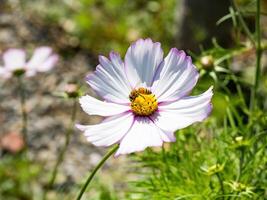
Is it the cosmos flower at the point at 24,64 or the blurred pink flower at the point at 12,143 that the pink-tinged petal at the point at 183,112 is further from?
the blurred pink flower at the point at 12,143

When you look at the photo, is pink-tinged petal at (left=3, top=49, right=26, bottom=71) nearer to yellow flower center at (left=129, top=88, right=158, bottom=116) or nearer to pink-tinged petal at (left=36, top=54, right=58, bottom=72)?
pink-tinged petal at (left=36, top=54, right=58, bottom=72)

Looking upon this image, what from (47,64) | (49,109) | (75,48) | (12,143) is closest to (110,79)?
(47,64)

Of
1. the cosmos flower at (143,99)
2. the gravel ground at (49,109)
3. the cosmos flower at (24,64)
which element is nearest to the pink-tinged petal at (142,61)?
the cosmos flower at (143,99)

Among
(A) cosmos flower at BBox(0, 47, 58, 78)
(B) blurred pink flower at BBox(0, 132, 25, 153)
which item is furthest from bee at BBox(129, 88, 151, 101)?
(B) blurred pink flower at BBox(0, 132, 25, 153)

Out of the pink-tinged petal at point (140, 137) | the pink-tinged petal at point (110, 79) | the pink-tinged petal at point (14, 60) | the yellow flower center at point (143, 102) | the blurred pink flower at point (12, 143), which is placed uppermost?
the blurred pink flower at point (12, 143)

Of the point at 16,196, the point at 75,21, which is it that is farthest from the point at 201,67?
the point at 75,21

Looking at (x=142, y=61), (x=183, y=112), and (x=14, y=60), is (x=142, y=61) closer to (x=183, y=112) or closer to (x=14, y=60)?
(x=183, y=112)
